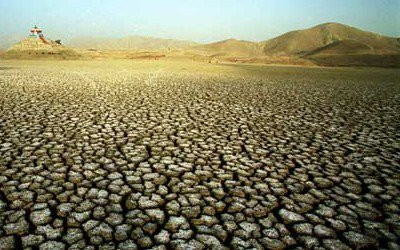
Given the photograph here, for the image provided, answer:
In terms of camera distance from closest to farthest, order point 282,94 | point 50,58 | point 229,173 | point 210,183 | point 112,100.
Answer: point 210,183 → point 229,173 → point 112,100 → point 282,94 → point 50,58

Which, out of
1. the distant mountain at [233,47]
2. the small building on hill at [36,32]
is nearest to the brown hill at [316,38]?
the distant mountain at [233,47]

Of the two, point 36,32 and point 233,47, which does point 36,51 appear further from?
point 233,47

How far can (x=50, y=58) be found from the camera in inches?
1326

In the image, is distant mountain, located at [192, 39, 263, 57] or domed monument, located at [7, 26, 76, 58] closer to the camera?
domed monument, located at [7, 26, 76, 58]

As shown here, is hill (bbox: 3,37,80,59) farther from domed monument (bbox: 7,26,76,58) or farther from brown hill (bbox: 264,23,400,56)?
brown hill (bbox: 264,23,400,56)

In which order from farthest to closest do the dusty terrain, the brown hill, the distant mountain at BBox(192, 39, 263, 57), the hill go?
the distant mountain at BBox(192, 39, 263, 57)
the brown hill
the hill
the dusty terrain

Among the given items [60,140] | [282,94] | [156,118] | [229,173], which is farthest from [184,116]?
[282,94]

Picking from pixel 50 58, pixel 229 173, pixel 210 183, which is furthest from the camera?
pixel 50 58

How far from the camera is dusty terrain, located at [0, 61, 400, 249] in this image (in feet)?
8.02

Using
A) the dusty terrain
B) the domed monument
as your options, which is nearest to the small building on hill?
the domed monument

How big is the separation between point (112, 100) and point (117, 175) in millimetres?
4994

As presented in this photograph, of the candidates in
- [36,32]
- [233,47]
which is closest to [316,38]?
[233,47]

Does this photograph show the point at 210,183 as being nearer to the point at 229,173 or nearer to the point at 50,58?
the point at 229,173

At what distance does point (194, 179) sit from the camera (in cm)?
343
